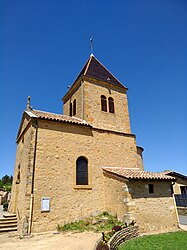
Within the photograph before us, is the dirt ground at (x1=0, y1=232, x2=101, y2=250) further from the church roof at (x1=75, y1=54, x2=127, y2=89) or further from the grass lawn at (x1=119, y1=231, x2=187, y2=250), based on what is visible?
the church roof at (x1=75, y1=54, x2=127, y2=89)

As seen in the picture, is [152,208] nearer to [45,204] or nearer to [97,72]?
[45,204]

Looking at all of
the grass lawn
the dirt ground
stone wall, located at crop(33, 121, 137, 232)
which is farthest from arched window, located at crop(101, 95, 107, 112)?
the grass lawn

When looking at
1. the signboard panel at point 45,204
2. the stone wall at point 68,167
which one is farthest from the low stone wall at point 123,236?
the signboard panel at point 45,204

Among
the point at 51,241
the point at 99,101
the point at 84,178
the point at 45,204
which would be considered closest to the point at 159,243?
the point at 51,241

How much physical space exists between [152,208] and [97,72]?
44.1 ft

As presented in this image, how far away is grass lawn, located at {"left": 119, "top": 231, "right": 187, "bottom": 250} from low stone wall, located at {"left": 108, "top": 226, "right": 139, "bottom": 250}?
0.84 ft

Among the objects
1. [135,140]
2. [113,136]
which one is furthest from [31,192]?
[135,140]

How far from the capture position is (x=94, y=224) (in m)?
10.3

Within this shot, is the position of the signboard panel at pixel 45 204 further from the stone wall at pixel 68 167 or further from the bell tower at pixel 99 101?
the bell tower at pixel 99 101

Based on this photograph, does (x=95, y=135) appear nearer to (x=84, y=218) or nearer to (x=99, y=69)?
(x=84, y=218)

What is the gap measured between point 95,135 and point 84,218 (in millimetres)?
5815

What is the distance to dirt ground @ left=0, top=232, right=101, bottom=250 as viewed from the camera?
22.8 ft

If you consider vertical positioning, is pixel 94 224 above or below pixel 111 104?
below

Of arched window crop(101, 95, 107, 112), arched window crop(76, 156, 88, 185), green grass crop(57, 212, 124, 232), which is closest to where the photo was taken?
green grass crop(57, 212, 124, 232)
